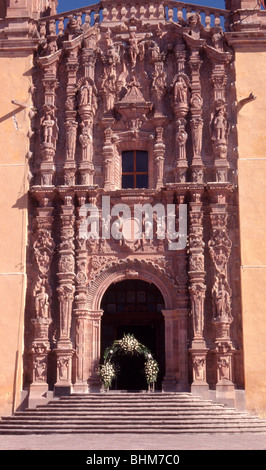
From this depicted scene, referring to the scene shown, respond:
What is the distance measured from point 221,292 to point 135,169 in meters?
4.97

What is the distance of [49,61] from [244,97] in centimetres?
631

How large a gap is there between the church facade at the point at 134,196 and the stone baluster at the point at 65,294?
0.04 metres

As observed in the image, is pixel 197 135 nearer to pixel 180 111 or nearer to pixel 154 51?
pixel 180 111

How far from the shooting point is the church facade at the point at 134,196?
755 inches

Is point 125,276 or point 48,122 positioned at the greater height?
point 48,122

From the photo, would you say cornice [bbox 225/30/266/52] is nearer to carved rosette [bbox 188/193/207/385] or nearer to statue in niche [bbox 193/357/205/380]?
carved rosette [bbox 188/193/207/385]

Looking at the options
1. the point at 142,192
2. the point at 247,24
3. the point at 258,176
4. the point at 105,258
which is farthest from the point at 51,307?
the point at 247,24

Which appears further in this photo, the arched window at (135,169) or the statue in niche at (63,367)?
the arched window at (135,169)

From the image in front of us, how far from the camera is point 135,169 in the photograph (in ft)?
70.2

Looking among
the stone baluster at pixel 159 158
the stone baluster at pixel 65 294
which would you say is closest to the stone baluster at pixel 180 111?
the stone baluster at pixel 159 158

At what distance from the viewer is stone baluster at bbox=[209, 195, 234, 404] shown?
61.5 ft

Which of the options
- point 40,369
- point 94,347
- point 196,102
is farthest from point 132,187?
point 40,369

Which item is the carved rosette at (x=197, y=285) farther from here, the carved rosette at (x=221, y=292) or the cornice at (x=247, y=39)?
the cornice at (x=247, y=39)

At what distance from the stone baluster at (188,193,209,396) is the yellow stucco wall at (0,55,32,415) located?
4.96 meters
